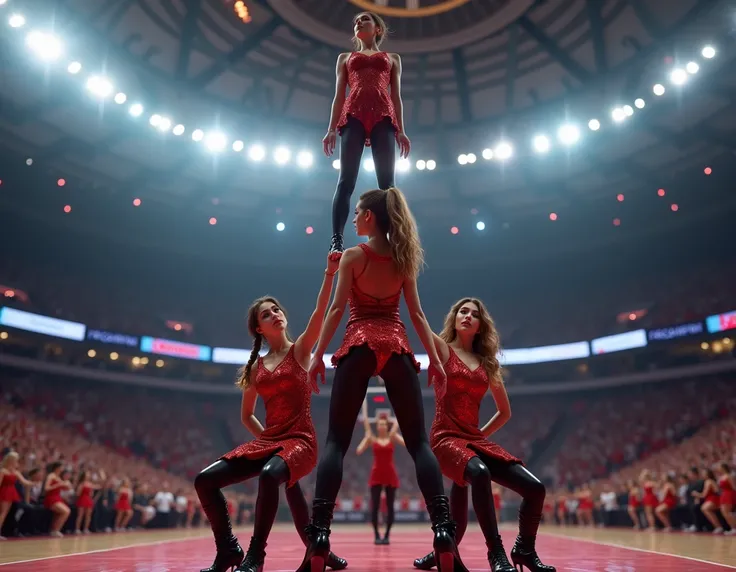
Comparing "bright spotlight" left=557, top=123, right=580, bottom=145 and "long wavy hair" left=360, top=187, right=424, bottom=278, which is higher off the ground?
"bright spotlight" left=557, top=123, right=580, bottom=145

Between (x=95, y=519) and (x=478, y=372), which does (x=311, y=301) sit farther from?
(x=478, y=372)

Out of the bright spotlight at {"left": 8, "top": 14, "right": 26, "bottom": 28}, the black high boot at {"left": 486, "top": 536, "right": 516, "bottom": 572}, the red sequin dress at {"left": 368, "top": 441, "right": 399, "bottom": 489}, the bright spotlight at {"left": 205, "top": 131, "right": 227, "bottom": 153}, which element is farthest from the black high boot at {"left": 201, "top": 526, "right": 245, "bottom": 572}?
the bright spotlight at {"left": 205, "top": 131, "right": 227, "bottom": 153}

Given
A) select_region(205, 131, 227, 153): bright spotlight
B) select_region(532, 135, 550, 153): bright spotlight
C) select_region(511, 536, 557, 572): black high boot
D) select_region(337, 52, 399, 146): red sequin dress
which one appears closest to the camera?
select_region(511, 536, 557, 572): black high boot

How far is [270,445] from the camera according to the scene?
4.36 meters

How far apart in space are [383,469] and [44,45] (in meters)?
16.1

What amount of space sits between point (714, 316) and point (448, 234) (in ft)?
40.9

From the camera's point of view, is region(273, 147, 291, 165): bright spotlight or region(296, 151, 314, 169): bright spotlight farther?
region(296, 151, 314, 169): bright spotlight

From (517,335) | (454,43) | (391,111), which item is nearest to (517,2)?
(454,43)

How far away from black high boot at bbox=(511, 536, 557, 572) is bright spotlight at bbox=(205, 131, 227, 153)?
21.0m

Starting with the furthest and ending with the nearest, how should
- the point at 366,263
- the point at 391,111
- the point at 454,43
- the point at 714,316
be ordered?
the point at 714,316, the point at 454,43, the point at 391,111, the point at 366,263

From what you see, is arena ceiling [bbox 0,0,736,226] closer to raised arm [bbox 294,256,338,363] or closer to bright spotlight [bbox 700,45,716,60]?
bright spotlight [bbox 700,45,716,60]

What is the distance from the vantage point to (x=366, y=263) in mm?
4043

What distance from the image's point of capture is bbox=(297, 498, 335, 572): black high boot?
3398 mm

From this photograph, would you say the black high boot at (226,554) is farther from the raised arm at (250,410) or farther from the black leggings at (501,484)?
the black leggings at (501,484)
